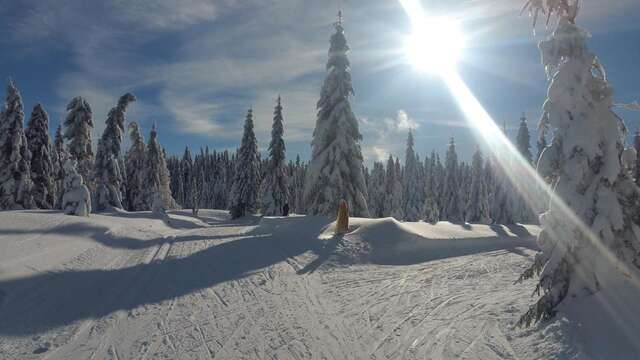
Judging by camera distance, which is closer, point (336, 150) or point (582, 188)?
point (582, 188)

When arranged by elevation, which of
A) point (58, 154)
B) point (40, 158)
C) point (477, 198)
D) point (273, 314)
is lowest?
point (273, 314)

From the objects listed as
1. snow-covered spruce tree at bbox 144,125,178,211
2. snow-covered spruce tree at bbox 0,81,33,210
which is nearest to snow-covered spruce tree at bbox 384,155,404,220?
snow-covered spruce tree at bbox 144,125,178,211

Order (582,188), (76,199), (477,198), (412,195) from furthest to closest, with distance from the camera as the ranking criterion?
(412,195) < (477,198) < (76,199) < (582,188)

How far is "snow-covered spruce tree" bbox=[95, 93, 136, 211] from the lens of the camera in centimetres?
3928

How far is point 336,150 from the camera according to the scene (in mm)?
27516

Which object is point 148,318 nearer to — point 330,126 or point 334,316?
point 334,316

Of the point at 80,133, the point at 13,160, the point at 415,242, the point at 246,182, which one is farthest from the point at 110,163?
the point at 415,242

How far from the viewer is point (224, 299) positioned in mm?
10062

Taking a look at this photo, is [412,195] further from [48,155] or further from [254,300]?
[254,300]

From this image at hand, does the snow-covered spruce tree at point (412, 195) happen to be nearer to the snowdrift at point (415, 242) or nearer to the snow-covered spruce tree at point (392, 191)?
the snow-covered spruce tree at point (392, 191)

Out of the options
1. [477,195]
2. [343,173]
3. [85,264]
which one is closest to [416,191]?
[477,195]

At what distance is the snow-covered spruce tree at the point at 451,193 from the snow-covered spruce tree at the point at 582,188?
57288 millimetres

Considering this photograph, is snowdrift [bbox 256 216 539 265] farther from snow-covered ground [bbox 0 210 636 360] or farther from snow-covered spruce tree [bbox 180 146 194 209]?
snow-covered spruce tree [bbox 180 146 194 209]

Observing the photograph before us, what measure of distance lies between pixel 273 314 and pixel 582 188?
6231mm
